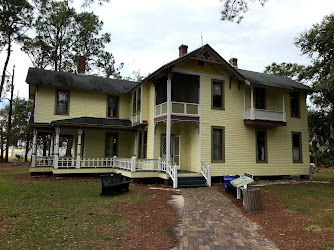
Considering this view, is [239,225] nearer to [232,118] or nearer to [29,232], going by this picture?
[29,232]

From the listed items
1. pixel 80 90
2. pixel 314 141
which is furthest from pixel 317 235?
pixel 314 141

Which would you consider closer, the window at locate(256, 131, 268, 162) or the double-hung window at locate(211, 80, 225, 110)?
the double-hung window at locate(211, 80, 225, 110)

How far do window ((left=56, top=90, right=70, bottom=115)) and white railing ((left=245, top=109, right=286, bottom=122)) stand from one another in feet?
41.2

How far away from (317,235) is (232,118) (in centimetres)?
1083

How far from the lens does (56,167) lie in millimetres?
A: 16844

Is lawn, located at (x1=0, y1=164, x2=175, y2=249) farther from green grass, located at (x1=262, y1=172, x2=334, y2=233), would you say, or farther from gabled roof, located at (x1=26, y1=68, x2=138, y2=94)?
gabled roof, located at (x1=26, y1=68, x2=138, y2=94)

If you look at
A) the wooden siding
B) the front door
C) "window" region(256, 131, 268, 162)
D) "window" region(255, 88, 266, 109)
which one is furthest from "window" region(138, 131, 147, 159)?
"window" region(255, 88, 266, 109)

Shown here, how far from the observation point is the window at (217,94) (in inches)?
656

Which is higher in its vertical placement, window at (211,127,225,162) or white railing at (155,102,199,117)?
white railing at (155,102,199,117)

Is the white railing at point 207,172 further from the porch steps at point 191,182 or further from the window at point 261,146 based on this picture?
the window at point 261,146

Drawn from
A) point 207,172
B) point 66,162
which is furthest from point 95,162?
point 207,172

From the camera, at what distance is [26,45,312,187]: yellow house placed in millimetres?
15602

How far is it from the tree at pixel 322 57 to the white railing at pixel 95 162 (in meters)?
14.2

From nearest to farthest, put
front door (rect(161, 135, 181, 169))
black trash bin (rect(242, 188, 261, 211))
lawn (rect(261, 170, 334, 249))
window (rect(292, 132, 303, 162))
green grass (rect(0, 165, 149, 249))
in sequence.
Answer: green grass (rect(0, 165, 149, 249)) < lawn (rect(261, 170, 334, 249)) < black trash bin (rect(242, 188, 261, 211)) < front door (rect(161, 135, 181, 169)) < window (rect(292, 132, 303, 162))
